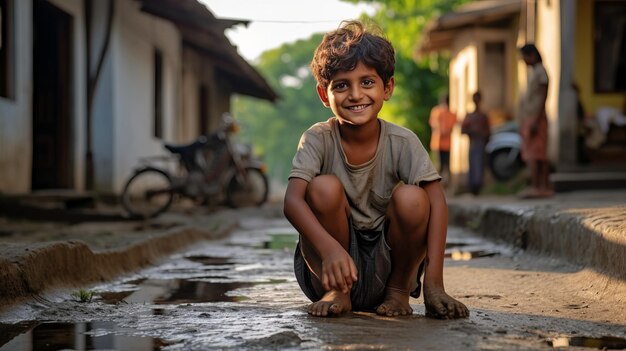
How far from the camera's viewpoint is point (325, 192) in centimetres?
329

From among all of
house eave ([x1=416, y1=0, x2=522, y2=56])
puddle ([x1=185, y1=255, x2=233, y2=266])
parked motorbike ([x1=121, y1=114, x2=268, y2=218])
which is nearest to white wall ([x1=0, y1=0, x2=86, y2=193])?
parked motorbike ([x1=121, y1=114, x2=268, y2=218])

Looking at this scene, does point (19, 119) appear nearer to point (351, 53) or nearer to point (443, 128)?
point (351, 53)

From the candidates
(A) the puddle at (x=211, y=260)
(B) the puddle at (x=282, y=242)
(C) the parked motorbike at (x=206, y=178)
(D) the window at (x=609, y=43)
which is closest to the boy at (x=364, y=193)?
(A) the puddle at (x=211, y=260)

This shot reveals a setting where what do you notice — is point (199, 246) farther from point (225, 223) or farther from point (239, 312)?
point (239, 312)

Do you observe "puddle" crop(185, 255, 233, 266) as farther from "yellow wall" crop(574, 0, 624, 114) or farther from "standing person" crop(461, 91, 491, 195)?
"yellow wall" crop(574, 0, 624, 114)

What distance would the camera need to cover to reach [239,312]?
344 centimetres

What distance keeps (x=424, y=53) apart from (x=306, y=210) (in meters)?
20.9

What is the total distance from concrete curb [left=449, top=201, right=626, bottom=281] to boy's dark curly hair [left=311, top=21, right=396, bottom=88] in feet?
5.26

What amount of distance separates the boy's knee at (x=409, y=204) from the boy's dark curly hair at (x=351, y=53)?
20.3 inches

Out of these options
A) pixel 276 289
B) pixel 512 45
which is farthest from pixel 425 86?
pixel 276 289

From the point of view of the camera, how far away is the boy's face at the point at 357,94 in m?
3.46

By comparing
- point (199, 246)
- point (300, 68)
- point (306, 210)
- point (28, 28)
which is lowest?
point (199, 246)

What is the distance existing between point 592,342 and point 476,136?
11272mm

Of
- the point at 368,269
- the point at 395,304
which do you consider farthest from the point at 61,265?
the point at 395,304
